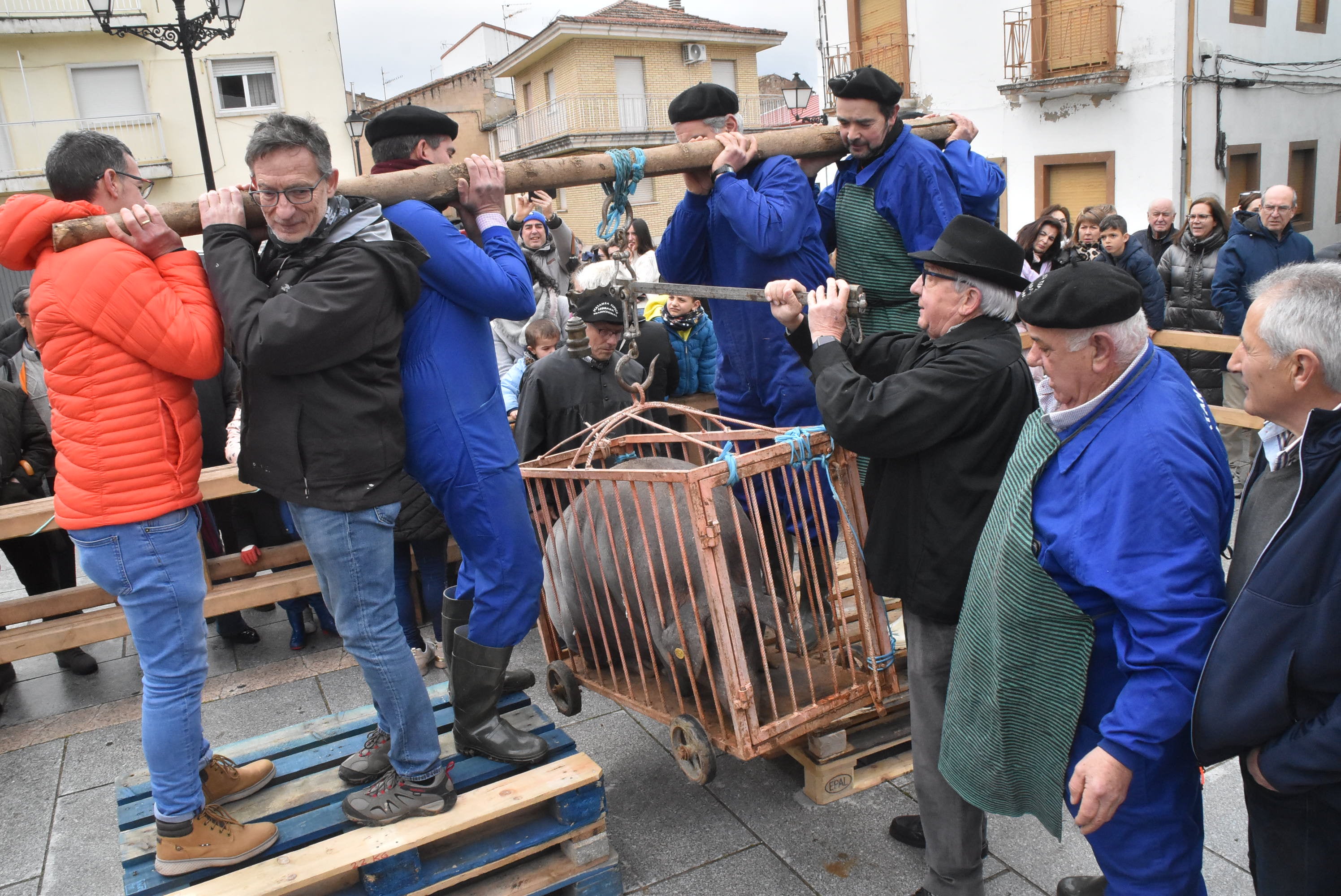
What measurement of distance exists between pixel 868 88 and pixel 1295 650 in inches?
94.3

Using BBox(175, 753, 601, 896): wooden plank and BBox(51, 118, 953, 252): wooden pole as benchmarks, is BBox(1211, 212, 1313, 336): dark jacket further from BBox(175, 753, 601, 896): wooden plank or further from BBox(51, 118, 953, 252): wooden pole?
BBox(175, 753, 601, 896): wooden plank

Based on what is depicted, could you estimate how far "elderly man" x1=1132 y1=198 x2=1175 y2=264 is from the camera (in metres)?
8.44

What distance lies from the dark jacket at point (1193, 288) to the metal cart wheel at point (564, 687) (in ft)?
19.5

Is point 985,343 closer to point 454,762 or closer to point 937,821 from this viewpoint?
point 937,821

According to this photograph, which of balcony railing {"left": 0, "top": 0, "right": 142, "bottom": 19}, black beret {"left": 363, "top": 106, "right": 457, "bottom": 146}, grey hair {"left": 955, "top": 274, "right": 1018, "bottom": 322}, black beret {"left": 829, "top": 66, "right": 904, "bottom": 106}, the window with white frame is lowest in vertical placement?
grey hair {"left": 955, "top": 274, "right": 1018, "bottom": 322}

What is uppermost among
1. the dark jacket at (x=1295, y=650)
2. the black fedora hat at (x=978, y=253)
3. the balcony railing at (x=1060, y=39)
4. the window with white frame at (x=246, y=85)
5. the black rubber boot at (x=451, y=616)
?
the window with white frame at (x=246, y=85)

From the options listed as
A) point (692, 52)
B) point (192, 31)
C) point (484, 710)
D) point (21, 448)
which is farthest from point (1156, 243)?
point (692, 52)

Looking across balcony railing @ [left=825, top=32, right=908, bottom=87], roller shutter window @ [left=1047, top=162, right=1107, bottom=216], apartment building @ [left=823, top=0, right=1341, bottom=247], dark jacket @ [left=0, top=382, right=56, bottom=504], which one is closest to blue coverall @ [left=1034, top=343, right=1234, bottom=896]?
dark jacket @ [left=0, top=382, right=56, bottom=504]

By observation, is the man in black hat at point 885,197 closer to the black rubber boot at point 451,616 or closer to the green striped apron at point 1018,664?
the green striped apron at point 1018,664

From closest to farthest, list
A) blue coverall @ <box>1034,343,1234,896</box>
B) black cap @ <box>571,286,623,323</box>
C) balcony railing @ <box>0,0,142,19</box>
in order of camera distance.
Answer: blue coverall @ <box>1034,343,1234,896</box> → black cap @ <box>571,286,623,323</box> → balcony railing @ <box>0,0,142,19</box>

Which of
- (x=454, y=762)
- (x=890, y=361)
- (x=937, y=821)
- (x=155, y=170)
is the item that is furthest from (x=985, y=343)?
(x=155, y=170)

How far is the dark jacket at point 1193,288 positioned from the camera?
747 centimetres

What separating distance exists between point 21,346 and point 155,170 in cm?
1631

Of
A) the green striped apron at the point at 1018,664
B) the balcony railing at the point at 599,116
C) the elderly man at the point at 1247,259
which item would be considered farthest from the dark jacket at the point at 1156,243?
the balcony railing at the point at 599,116
